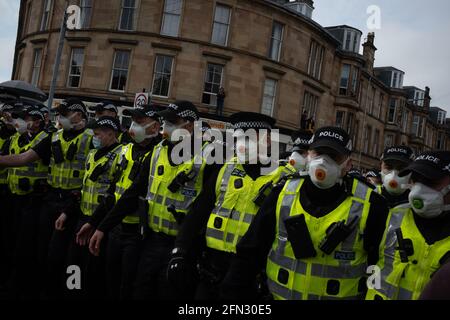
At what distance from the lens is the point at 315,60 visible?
27.5 metres

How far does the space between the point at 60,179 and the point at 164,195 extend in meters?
2.10

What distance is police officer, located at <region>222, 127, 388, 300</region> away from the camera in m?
2.59

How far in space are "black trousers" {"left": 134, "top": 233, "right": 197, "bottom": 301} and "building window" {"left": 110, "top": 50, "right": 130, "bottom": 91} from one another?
19.6 metres

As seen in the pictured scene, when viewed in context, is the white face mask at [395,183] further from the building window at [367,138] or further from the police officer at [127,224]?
the building window at [367,138]

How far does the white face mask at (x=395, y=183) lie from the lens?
16.0 ft

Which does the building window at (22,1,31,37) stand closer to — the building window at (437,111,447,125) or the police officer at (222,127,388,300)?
the police officer at (222,127,388,300)

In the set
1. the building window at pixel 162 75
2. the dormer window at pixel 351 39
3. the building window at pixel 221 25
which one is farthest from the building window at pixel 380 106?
the building window at pixel 162 75

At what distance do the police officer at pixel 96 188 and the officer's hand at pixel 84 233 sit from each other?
A: 310 mm

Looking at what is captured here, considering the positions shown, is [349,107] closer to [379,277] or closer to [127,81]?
[127,81]

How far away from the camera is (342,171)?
280cm

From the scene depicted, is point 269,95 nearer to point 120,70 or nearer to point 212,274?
point 120,70

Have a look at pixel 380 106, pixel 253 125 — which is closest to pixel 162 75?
pixel 253 125

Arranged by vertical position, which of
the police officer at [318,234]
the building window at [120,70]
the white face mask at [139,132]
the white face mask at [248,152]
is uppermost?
the building window at [120,70]

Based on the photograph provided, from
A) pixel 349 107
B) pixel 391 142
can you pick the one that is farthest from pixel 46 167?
pixel 391 142
